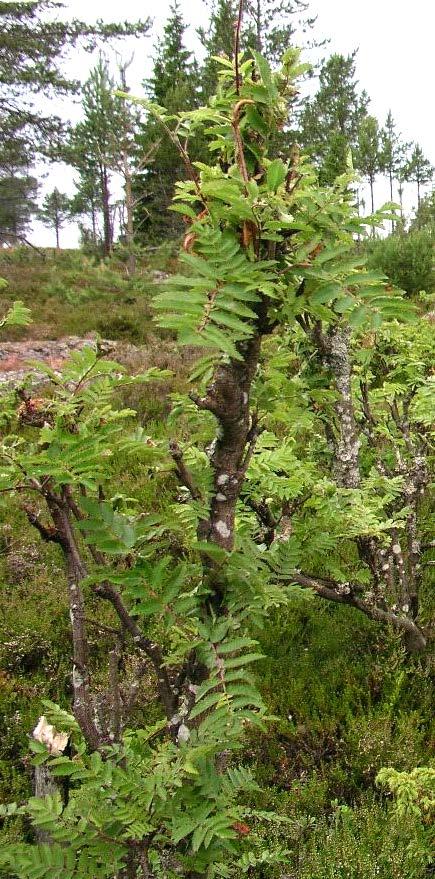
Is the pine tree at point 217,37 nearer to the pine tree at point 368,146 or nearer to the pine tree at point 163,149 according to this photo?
the pine tree at point 163,149

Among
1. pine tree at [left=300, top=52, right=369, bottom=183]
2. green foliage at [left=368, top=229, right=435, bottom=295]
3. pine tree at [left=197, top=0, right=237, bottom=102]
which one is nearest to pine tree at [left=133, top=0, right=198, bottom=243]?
pine tree at [left=197, top=0, right=237, bottom=102]

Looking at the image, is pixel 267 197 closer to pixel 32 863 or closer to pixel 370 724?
pixel 32 863

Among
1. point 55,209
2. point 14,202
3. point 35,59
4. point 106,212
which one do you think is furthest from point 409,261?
point 55,209

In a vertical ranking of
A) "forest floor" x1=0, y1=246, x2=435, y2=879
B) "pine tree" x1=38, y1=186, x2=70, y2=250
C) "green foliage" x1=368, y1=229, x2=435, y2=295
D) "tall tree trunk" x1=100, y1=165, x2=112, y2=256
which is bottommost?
"forest floor" x1=0, y1=246, x2=435, y2=879

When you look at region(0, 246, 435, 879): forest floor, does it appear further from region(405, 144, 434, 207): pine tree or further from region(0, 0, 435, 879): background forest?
region(405, 144, 434, 207): pine tree

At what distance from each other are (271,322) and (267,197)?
241 mm

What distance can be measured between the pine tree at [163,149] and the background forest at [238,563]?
1601 cm

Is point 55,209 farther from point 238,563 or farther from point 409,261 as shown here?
point 238,563

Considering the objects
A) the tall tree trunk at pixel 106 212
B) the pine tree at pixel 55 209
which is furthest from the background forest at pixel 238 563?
the pine tree at pixel 55 209

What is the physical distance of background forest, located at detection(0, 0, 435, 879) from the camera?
112cm

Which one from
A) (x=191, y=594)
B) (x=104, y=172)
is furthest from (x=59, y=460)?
(x=104, y=172)

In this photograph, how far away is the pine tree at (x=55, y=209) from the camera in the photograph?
44.1 metres

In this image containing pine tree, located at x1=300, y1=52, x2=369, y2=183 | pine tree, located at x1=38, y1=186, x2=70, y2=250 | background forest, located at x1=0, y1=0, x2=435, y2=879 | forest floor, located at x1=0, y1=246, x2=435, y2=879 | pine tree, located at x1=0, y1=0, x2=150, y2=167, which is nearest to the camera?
background forest, located at x1=0, y1=0, x2=435, y2=879

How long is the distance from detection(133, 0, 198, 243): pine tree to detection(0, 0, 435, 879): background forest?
16012 mm
